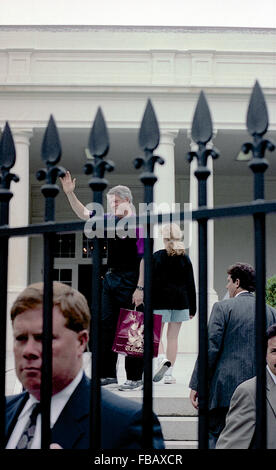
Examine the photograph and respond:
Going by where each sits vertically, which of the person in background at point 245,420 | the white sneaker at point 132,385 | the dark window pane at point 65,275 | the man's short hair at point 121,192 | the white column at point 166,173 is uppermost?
the white column at point 166,173

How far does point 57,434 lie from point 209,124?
0.96 metres

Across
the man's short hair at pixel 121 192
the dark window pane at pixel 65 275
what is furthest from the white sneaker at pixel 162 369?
the dark window pane at pixel 65 275

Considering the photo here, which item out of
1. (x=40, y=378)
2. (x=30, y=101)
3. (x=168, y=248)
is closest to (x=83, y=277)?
(x=30, y=101)

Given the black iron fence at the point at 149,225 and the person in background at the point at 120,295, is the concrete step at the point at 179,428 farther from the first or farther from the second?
the black iron fence at the point at 149,225

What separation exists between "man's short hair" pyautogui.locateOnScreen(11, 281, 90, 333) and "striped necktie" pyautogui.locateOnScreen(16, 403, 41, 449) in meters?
0.28

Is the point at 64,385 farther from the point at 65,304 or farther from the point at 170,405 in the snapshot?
the point at 170,405

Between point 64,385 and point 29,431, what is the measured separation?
0.59 feet

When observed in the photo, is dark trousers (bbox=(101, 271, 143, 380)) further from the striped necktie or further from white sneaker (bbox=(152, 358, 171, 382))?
the striped necktie


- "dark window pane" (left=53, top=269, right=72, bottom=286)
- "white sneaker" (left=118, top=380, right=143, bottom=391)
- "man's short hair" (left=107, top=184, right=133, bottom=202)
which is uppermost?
"man's short hair" (left=107, top=184, right=133, bottom=202)

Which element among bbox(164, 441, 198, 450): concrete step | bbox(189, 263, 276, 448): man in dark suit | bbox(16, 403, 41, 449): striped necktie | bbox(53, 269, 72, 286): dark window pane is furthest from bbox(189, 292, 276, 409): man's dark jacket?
bbox(53, 269, 72, 286): dark window pane

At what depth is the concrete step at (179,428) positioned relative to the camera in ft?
16.3

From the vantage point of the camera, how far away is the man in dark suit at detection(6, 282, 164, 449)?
1759mm
